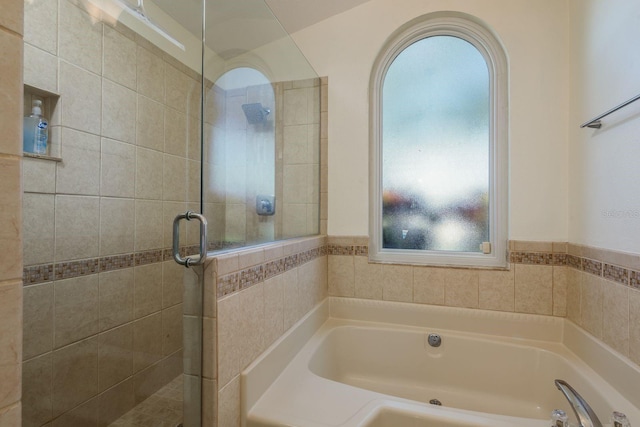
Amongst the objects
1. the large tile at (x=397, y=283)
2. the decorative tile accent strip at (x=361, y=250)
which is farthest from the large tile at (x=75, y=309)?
the large tile at (x=397, y=283)

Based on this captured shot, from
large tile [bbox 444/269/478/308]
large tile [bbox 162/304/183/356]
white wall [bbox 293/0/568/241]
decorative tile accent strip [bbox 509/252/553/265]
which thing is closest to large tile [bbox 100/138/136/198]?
large tile [bbox 162/304/183/356]

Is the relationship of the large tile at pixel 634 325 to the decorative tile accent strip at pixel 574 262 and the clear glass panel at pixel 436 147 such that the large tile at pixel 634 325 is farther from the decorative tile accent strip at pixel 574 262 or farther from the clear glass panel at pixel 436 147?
the clear glass panel at pixel 436 147

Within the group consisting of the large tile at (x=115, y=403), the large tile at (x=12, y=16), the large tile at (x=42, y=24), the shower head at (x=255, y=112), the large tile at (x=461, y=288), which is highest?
the large tile at (x=42, y=24)

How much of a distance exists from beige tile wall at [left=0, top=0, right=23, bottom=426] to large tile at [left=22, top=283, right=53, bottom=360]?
36.8 inches

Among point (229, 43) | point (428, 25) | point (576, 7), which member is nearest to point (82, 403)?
point (229, 43)

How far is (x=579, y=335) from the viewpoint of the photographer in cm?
147

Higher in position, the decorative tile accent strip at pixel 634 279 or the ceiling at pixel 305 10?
the ceiling at pixel 305 10

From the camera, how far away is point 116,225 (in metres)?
1.47

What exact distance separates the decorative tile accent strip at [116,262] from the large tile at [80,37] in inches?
33.7

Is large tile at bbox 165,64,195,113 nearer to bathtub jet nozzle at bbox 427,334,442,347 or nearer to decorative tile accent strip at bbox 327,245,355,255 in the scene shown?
decorative tile accent strip at bbox 327,245,355,255

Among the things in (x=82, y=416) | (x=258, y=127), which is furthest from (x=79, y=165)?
(x=82, y=416)

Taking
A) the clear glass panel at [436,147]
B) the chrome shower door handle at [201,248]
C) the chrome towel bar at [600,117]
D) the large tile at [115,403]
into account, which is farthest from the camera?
the clear glass panel at [436,147]

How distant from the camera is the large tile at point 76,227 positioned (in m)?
1.25

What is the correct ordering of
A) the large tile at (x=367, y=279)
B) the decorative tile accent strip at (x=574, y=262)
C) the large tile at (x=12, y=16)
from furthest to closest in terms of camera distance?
the large tile at (x=367, y=279) → the decorative tile accent strip at (x=574, y=262) → the large tile at (x=12, y=16)
